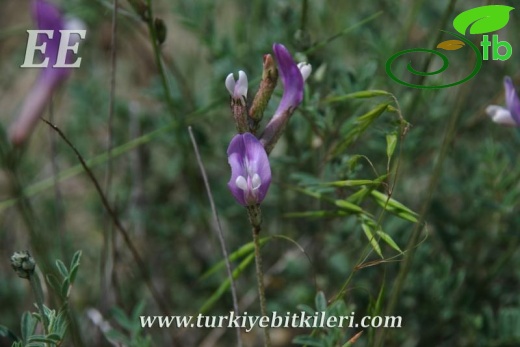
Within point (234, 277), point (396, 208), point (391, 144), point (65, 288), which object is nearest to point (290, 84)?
point (391, 144)

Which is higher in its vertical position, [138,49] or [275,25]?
[275,25]

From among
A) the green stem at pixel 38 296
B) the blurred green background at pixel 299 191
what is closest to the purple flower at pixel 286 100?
the blurred green background at pixel 299 191

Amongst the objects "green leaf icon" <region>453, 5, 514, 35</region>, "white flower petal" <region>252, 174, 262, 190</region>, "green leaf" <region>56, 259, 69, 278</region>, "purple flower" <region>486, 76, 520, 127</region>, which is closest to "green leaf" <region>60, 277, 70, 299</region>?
"green leaf" <region>56, 259, 69, 278</region>

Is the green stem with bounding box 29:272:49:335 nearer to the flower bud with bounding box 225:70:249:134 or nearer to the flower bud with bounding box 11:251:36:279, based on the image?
the flower bud with bounding box 11:251:36:279

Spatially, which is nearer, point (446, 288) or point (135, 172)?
point (446, 288)

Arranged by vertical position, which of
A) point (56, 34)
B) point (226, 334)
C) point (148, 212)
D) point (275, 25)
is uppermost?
point (56, 34)

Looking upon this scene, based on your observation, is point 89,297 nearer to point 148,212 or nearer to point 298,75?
point 148,212

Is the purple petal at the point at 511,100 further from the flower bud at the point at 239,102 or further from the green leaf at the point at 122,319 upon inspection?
the green leaf at the point at 122,319

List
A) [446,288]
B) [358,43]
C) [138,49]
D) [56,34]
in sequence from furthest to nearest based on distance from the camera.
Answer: [138,49] → [358,43] → [446,288] → [56,34]

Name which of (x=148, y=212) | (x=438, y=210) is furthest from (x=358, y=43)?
(x=148, y=212)
